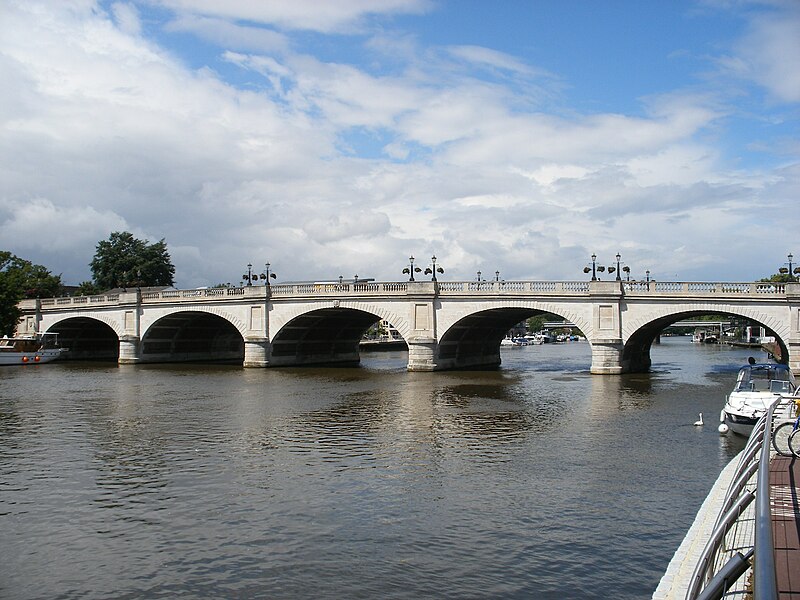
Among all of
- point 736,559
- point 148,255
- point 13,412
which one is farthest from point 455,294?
point 148,255

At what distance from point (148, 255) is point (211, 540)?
10834cm

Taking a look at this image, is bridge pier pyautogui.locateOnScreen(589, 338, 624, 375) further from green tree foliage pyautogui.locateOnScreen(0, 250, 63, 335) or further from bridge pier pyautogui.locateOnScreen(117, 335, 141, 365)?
green tree foliage pyautogui.locateOnScreen(0, 250, 63, 335)

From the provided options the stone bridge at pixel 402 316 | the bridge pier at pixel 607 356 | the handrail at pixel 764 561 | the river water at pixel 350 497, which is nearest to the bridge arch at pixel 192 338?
the stone bridge at pixel 402 316

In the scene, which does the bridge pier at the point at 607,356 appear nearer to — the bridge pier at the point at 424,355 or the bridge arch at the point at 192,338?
the bridge pier at the point at 424,355

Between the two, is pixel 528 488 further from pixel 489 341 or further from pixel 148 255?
pixel 148 255

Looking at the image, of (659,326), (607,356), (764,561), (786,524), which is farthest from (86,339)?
(764,561)

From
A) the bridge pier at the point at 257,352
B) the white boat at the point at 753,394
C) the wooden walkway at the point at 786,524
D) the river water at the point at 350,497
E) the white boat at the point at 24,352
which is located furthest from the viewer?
the white boat at the point at 24,352

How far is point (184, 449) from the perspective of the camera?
26.1 metres

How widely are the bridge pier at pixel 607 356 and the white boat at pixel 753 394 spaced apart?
79.0 feet

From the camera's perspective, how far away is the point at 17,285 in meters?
93.2

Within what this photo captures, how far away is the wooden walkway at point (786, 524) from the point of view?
8.36 meters

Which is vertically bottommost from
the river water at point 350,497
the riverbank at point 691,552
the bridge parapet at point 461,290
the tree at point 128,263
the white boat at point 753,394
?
the river water at point 350,497

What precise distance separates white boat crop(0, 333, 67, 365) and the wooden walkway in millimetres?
75020

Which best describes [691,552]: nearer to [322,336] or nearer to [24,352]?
[322,336]
